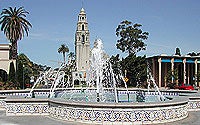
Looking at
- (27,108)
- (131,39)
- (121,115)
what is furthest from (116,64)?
(121,115)

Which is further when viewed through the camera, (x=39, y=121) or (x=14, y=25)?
(x=14, y=25)

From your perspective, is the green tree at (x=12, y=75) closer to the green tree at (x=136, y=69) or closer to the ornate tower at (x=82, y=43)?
the green tree at (x=136, y=69)

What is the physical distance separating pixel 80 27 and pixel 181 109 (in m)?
57.7

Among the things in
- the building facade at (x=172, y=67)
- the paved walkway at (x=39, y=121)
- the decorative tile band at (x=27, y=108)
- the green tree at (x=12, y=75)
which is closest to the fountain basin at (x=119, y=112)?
the paved walkway at (x=39, y=121)

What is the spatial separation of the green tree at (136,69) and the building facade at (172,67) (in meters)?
3.19

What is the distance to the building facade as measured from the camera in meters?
46.2

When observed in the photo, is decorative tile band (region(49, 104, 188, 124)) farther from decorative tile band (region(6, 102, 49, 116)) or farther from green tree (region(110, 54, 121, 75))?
green tree (region(110, 54, 121, 75))

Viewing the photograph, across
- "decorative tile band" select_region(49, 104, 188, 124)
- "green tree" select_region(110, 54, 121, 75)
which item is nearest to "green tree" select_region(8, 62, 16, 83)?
"green tree" select_region(110, 54, 121, 75)

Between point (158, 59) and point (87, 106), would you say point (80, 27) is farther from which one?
point (87, 106)

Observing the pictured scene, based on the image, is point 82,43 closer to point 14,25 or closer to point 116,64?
point 116,64

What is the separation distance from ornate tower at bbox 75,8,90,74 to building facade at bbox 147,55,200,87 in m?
21.9

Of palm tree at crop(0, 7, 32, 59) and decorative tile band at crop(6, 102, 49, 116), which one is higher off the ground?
palm tree at crop(0, 7, 32, 59)

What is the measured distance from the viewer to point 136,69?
4447 centimetres

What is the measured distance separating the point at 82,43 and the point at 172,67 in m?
28.5
